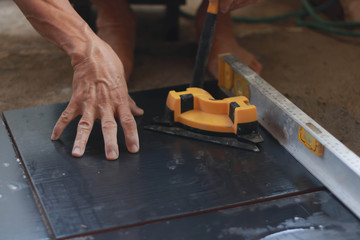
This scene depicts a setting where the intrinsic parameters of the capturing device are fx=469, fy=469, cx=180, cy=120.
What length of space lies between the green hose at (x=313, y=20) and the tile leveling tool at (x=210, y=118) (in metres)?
1.32

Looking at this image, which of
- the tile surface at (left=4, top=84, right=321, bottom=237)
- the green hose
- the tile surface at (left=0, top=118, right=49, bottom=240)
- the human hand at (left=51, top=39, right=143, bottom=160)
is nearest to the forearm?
the human hand at (left=51, top=39, right=143, bottom=160)

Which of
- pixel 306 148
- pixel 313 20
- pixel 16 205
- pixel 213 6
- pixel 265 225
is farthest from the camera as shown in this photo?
pixel 313 20

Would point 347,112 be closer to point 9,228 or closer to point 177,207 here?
point 177,207

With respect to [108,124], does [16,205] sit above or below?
below

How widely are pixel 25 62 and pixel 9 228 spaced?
4.74 ft

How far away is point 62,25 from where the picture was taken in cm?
161

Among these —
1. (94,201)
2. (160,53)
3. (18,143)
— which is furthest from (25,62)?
(94,201)

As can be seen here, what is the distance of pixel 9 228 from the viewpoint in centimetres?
124

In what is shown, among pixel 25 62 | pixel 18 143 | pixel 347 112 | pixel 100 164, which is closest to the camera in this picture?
pixel 100 164

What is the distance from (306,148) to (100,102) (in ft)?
2.24

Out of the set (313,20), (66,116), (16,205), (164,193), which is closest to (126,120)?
(66,116)

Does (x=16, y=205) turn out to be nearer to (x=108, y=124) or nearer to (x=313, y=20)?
(x=108, y=124)

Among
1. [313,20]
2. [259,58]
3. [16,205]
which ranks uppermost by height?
[313,20]

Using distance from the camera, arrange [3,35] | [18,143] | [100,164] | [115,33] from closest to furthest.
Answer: [100,164]
[18,143]
[115,33]
[3,35]
